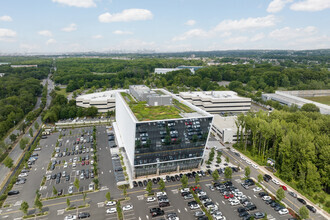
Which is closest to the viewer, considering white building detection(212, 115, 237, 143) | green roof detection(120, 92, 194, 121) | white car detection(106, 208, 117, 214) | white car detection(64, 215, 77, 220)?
white car detection(64, 215, 77, 220)

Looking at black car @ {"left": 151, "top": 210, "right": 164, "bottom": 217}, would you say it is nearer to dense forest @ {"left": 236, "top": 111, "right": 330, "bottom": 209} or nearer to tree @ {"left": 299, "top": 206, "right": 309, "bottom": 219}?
tree @ {"left": 299, "top": 206, "right": 309, "bottom": 219}

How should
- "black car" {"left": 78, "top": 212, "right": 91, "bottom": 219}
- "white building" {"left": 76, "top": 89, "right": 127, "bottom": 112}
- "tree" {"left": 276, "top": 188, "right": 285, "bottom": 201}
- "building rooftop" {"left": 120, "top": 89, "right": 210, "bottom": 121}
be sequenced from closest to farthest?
1. "black car" {"left": 78, "top": 212, "right": 91, "bottom": 219}
2. "tree" {"left": 276, "top": 188, "right": 285, "bottom": 201}
3. "building rooftop" {"left": 120, "top": 89, "right": 210, "bottom": 121}
4. "white building" {"left": 76, "top": 89, "right": 127, "bottom": 112}

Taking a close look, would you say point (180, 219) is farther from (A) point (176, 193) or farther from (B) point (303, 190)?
(B) point (303, 190)

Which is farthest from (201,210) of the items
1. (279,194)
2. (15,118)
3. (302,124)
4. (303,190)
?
(15,118)

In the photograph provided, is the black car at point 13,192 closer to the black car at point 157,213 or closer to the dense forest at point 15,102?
the black car at point 157,213

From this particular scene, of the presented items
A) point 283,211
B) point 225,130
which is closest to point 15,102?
point 225,130

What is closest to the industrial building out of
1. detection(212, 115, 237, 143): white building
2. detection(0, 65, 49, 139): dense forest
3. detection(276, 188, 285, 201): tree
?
detection(212, 115, 237, 143): white building

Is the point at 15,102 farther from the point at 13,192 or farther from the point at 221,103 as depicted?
the point at 221,103
